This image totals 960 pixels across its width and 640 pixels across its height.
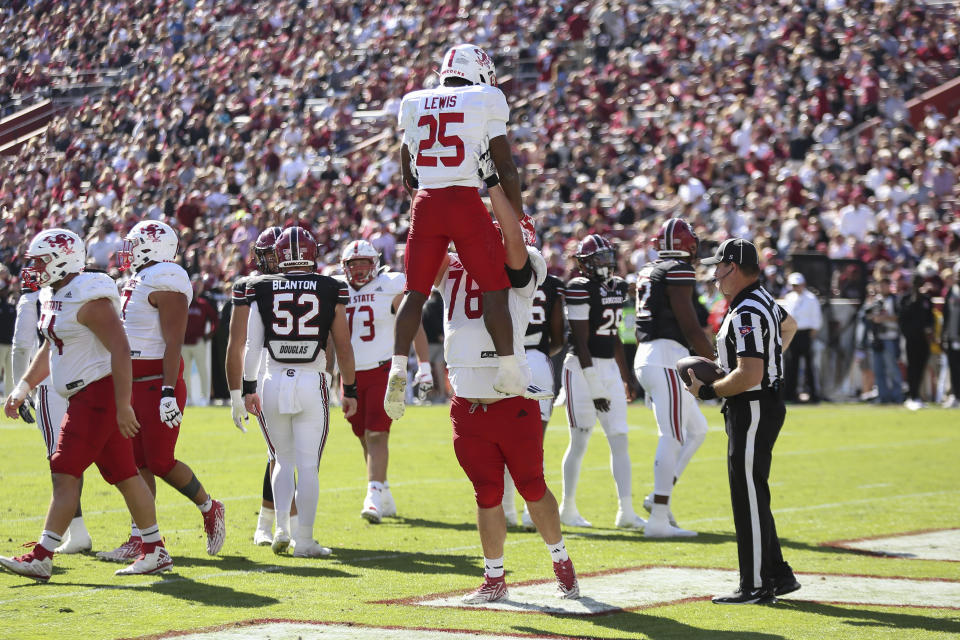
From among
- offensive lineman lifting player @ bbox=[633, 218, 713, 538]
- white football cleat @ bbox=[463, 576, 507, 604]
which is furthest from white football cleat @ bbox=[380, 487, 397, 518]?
white football cleat @ bbox=[463, 576, 507, 604]

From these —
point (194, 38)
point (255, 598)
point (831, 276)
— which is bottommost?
point (255, 598)

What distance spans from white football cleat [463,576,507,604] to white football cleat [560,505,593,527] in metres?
3.43

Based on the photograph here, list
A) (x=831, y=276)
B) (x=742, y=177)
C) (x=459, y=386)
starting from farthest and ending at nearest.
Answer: (x=742, y=177)
(x=831, y=276)
(x=459, y=386)

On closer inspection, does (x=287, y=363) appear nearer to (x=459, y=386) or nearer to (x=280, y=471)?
(x=280, y=471)

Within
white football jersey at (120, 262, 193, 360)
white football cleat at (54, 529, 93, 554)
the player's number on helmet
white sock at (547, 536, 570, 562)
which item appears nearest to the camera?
the player's number on helmet

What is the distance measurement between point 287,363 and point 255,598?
1931 mm

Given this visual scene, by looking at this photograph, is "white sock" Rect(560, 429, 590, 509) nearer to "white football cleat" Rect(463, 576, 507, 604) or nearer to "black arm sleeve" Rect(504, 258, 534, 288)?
"white football cleat" Rect(463, 576, 507, 604)

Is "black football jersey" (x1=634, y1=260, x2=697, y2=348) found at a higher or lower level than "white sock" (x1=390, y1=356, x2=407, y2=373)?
higher

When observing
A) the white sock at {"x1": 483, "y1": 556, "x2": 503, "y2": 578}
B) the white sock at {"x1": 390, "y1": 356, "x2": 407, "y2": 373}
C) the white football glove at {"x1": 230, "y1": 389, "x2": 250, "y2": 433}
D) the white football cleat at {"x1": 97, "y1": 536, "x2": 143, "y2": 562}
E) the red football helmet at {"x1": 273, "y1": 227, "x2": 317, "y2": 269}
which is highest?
the red football helmet at {"x1": 273, "y1": 227, "x2": 317, "y2": 269}

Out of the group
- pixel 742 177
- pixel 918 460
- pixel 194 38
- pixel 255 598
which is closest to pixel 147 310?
pixel 255 598

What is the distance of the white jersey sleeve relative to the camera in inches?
419

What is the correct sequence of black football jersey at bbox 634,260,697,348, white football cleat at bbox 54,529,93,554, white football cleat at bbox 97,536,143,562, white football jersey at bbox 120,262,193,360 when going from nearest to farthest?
white football jersey at bbox 120,262,193,360 → white football cleat at bbox 97,536,143,562 → white football cleat at bbox 54,529,93,554 → black football jersey at bbox 634,260,697,348

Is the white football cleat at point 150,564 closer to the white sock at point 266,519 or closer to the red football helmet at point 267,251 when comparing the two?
the white sock at point 266,519

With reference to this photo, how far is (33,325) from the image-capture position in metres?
10.6
